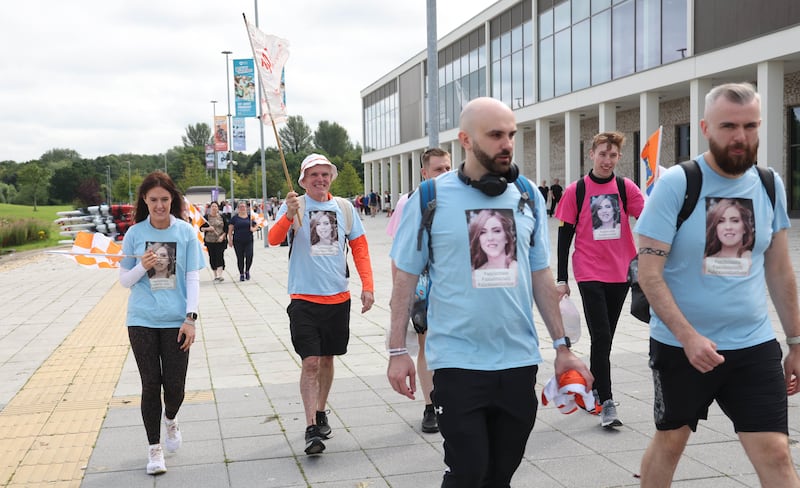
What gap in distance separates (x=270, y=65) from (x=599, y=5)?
28477 millimetres

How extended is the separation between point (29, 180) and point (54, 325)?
106156 mm

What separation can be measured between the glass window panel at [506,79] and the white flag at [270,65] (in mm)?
35958

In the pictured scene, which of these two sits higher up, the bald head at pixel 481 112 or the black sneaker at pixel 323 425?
the bald head at pixel 481 112

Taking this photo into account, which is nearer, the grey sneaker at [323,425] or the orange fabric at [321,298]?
the orange fabric at [321,298]

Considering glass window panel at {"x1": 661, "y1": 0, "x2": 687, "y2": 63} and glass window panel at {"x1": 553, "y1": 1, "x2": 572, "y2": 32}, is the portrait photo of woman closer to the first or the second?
glass window panel at {"x1": 661, "y1": 0, "x2": 687, "y2": 63}

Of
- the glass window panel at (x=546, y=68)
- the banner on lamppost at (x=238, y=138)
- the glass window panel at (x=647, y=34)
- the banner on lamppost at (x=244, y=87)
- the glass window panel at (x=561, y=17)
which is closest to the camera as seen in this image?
the banner on lamppost at (x=244, y=87)

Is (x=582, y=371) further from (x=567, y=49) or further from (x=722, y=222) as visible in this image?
(x=567, y=49)

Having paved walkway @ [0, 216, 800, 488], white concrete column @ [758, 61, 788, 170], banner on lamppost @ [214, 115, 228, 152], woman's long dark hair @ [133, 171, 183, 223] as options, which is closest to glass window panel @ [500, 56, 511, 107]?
banner on lamppost @ [214, 115, 228, 152]

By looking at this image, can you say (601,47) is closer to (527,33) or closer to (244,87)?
(527,33)

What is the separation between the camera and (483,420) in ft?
9.48

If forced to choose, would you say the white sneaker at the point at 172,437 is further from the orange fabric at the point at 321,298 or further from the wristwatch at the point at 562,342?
the wristwatch at the point at 562,342

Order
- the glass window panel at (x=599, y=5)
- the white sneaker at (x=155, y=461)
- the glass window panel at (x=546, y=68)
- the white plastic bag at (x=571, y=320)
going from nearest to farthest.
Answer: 1. the white plastic bag at (x=571, y=320)
2. the white sneaker at (x=155, y=461)
3. the glass window panel at (x=599, y=5)
4. the glass window panel at (x=546, y=68)

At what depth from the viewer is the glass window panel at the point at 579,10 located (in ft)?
107

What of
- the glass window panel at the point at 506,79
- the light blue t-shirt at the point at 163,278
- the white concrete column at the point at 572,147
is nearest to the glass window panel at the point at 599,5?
the white concrete column at the point at 572,147
